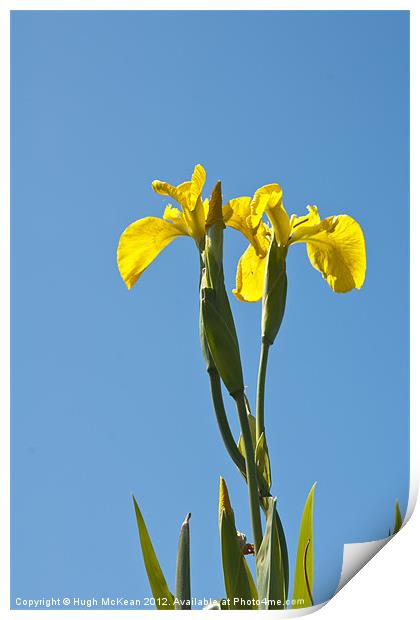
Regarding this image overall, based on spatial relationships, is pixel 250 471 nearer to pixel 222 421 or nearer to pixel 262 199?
pixel 222 421

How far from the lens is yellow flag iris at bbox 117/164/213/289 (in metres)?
0.65

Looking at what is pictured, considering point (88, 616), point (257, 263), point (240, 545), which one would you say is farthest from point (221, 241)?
point (88, 616)

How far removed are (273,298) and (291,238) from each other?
7 cm

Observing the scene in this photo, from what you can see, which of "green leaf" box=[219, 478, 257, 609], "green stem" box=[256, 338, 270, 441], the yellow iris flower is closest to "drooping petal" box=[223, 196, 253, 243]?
the yellow iris flower

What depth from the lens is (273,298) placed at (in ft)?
2.10

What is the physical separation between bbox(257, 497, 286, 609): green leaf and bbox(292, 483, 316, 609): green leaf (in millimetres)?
31

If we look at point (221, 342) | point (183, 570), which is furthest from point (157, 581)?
point (221, 342)

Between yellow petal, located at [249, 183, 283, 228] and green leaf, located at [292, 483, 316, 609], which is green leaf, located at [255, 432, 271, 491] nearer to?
green leaf, located at [292, 483, 316, 609]

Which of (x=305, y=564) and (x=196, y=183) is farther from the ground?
(x=196, y=183)

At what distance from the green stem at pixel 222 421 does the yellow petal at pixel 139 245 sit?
138mm

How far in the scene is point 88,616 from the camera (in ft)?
→ 2.25

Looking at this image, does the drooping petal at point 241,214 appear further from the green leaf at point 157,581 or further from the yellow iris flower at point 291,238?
the green leaf at point 157,581

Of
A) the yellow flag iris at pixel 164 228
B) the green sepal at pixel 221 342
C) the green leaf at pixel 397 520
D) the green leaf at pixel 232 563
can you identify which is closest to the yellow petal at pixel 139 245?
the yellow flag iris at pixel 164 228
